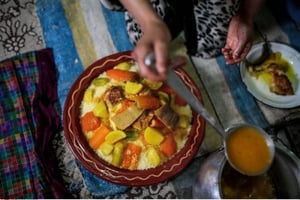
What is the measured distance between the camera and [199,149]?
1204 mm

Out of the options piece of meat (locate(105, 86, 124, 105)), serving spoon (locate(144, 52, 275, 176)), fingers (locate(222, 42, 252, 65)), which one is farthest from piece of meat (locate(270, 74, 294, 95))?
piece of meat (locate(105, 86, 124, 105))

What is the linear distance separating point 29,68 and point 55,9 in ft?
0.77

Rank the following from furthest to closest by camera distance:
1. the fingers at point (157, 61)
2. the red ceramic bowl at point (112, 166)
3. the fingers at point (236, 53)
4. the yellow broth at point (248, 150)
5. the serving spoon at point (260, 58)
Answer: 1. the serving spoon at point (260, 58)
2. the fingers at point (236, 53)
3. the red ceramic bowl at point (112, 166)
4. the yellow broth at point (248, 150)
5. the fingers at point (157, 61)

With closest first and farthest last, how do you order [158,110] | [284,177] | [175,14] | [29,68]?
[284,177]
[158,110]
[175,14]
[29,68]

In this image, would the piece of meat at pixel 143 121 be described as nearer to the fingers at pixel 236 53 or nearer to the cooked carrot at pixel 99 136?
the cooked carrot at pixel 99 136

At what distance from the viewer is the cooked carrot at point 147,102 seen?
1.12 meters

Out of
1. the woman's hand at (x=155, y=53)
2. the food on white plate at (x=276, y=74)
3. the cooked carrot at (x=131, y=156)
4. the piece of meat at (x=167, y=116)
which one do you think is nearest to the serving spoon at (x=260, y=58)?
the food on white plate at (x=276, y=74)

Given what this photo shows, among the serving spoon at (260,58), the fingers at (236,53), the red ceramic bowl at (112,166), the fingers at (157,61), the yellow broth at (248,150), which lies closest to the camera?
the fingers at (157,61)

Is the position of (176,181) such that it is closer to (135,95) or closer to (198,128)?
(198,128)

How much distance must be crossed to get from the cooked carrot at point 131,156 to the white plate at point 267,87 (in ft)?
1.34

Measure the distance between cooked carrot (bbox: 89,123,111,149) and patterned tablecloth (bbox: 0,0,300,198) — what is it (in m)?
0.11

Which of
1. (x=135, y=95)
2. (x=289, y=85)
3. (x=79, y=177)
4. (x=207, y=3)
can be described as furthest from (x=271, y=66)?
(x=79, y=177)

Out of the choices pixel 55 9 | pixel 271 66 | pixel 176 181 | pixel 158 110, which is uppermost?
pixel 55 9

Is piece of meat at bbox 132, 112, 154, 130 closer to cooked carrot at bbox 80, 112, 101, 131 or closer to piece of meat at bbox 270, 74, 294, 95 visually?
cooked carrot at bbox 80, 112, 101, 131
